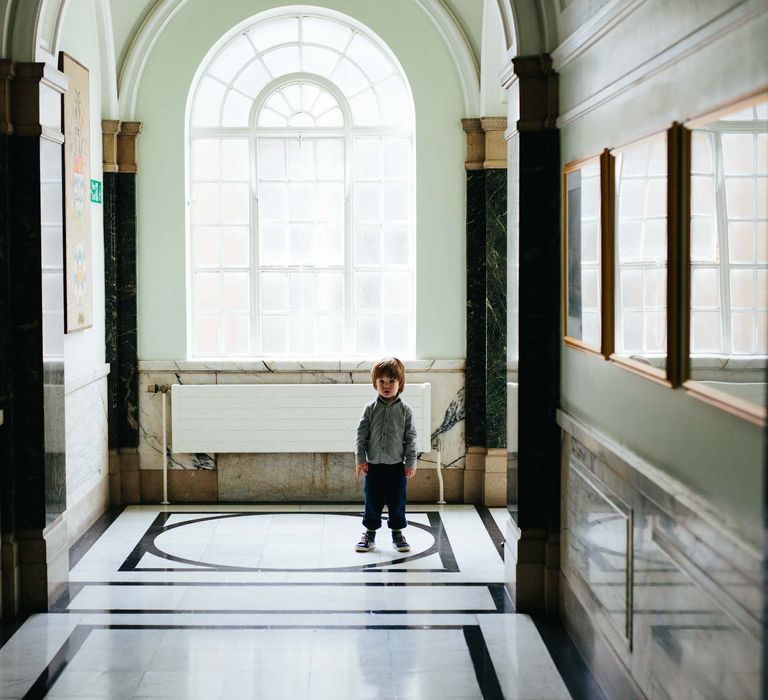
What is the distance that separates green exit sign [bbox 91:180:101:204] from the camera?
793cm

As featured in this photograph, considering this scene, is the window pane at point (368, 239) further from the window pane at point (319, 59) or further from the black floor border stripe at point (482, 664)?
the black floor border stripe at point (482, 664)

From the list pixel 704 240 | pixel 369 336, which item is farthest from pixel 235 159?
pixel 704 240

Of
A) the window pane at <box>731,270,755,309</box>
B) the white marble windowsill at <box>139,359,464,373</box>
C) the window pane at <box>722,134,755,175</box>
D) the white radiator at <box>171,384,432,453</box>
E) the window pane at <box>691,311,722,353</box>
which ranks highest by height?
the window pane at <box>722,134,755,175</box>

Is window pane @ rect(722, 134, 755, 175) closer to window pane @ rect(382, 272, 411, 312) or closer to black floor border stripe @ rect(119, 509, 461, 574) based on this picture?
black floor border stripe @ rect(119, 509, 461, 574)

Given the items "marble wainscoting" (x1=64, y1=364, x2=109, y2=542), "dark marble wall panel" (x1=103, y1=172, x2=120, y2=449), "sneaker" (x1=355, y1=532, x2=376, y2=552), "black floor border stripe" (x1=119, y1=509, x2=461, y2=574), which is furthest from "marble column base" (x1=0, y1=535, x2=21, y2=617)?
"dark marble wall panel" (x1=103, y1=172, x2=120, y2=449)

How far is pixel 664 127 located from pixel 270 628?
3164 mm

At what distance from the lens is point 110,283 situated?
8.31m

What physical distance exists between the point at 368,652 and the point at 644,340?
211 cm

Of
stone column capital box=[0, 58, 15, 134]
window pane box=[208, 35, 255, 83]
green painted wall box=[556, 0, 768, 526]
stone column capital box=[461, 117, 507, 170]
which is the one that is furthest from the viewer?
window pane box=[208, 35, 255, 83]

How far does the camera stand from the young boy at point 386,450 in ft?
22.6

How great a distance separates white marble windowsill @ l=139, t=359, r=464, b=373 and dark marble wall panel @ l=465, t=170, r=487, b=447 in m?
0.14

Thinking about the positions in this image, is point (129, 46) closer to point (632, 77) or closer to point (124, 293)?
point (124, 293)

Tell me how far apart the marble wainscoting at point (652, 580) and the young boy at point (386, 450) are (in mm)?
1543

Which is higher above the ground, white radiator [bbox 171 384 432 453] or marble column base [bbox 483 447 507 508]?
white radiator [bbox 171 384 432 453]
